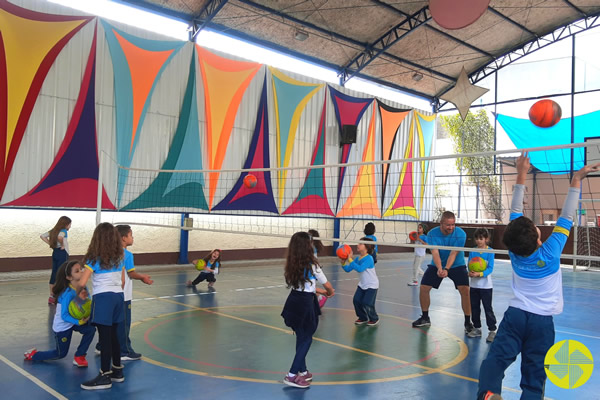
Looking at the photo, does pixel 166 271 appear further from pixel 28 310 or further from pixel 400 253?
pixel 400 253

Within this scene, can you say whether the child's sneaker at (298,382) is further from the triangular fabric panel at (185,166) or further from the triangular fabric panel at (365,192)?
the triangular fabric panel at (365,192)

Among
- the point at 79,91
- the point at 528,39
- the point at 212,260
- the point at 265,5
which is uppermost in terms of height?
the point at 528,39

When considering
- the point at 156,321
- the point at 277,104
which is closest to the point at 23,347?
A: the point at 156,321

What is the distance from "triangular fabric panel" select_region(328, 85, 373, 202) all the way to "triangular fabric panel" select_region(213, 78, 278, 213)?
124 inches

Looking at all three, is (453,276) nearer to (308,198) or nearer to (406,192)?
(308,198)

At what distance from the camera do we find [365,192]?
18891 mm

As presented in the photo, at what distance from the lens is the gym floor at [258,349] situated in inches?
→ 171

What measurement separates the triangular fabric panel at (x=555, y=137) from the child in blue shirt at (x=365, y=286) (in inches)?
592

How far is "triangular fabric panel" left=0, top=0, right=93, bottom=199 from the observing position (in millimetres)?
10883

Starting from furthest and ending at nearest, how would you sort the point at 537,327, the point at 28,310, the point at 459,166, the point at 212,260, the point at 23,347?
the point at 459,166 < the point at 212,260 < the point at 28,310 < the point at 23,347 < the point at 537,327

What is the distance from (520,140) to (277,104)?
1147 centimetres

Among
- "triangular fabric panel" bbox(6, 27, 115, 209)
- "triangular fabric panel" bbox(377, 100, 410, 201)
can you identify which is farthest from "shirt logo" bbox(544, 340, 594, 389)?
"triangular fabric panel" bbox(377, 100, 410, 201)

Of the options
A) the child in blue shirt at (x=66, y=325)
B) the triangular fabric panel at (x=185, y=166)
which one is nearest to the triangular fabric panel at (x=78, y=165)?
the triangular fabric panel at (x=185, y=166)

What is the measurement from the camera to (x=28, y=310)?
7539mm
